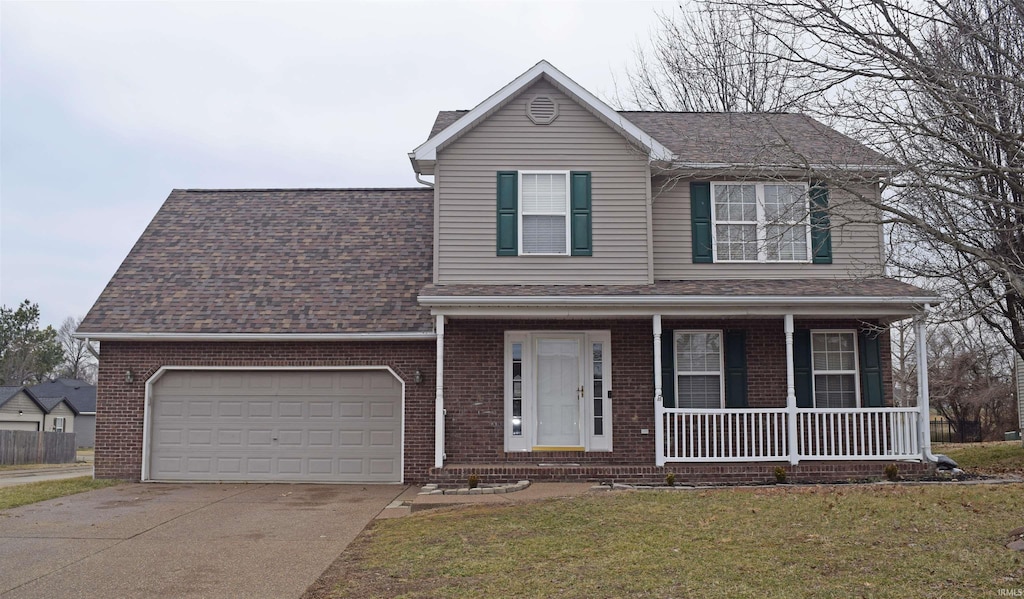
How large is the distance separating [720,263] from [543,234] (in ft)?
10.0

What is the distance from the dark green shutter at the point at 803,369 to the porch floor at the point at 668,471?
4.51ft

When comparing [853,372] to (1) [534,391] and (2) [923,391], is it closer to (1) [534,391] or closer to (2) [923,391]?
(2) [923,391]

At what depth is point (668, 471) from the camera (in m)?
13.4

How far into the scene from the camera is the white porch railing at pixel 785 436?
44.5 feet

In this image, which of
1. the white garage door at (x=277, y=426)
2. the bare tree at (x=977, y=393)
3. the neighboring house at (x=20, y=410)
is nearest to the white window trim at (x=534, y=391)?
the white garage door at (x=277, y=426)

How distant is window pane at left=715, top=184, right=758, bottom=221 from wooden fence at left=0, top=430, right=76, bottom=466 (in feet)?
88.3

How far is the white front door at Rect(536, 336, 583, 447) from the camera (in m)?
14.4

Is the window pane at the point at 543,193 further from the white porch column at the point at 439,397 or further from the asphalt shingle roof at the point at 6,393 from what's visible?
the asphalt shingle roof at the point at 6,393

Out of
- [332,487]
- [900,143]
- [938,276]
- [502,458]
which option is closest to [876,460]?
[938,276]

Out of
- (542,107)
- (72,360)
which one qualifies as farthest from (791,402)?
(72,360)

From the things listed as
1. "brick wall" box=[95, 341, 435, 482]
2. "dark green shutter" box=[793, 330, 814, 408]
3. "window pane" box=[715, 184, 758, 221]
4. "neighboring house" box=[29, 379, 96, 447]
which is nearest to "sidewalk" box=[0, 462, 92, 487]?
"brick wall" box=[95, 341, 435, 482]

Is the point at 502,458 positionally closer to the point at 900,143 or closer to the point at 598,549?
the point at 598,549

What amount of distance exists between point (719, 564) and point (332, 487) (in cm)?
860

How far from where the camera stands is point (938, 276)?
9828 mm
